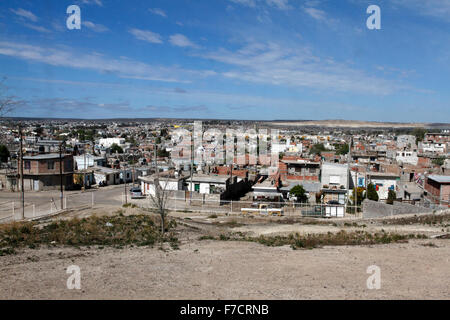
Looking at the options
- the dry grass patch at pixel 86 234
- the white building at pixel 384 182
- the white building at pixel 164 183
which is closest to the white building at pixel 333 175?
the white building at pixel 384 182

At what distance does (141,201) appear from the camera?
32.0 meters

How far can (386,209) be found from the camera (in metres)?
23.6

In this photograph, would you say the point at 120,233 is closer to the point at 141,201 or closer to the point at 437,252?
the point at 437,252

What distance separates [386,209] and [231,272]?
54.4 feet

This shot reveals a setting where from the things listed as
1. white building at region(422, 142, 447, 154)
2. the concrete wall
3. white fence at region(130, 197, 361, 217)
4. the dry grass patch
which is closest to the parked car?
white fence at region(130, 197, 361, 217)

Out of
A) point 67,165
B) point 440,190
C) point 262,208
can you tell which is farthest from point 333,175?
point 67,165

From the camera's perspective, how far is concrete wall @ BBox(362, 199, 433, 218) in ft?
75.5

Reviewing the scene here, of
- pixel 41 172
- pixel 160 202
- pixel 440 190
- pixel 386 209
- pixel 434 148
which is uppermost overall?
pixel 434 148

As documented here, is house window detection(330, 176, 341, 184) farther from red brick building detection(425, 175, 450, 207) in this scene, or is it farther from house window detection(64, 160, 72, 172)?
house window detection(64, 160, 72, 172)

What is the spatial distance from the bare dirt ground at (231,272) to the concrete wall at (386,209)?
8796 millimetres

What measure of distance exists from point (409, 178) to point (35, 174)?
41.4 metres

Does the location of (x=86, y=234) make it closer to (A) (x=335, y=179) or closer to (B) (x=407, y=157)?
(A) (x=335, y=179)

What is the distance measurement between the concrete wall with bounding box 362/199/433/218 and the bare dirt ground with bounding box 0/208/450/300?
8.80 metres
